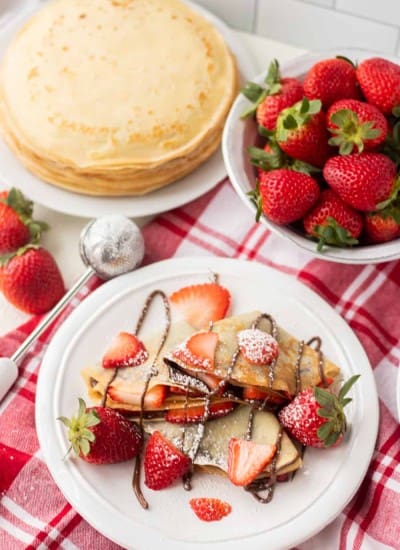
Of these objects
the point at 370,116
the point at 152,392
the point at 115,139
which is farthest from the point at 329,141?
the point at 152,392

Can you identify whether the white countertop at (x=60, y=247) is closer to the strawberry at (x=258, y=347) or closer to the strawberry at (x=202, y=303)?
the strawberry at (x=202, y=303)

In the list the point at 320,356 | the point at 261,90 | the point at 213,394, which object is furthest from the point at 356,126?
the point at 213,394

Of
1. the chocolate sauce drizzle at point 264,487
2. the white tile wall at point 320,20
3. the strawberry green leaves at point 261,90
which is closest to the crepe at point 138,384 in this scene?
the chocolate sauce drizzle at point 264,487

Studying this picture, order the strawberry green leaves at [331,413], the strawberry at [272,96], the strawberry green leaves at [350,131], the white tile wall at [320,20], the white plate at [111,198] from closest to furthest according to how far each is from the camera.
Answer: the strawberry green leaves at [331,413] < the strawberry green leaves at [350,131] < the strawberry at [272,96] < the white plate at [111,198] < the white tile wall at [320,20]

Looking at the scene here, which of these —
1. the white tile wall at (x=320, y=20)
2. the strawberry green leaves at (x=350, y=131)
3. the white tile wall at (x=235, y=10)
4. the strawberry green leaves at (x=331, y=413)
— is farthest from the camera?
the white tile wall at (x=235, y=10)

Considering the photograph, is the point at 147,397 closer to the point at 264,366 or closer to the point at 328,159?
the point at 264,366

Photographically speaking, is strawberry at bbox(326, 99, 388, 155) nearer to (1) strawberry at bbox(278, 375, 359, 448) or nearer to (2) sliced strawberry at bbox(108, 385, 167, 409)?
(1) strawberry at bbox(278, 375, 359, 448)

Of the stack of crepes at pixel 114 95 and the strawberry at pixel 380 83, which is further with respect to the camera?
the stack of crepes at pixel 114 95
